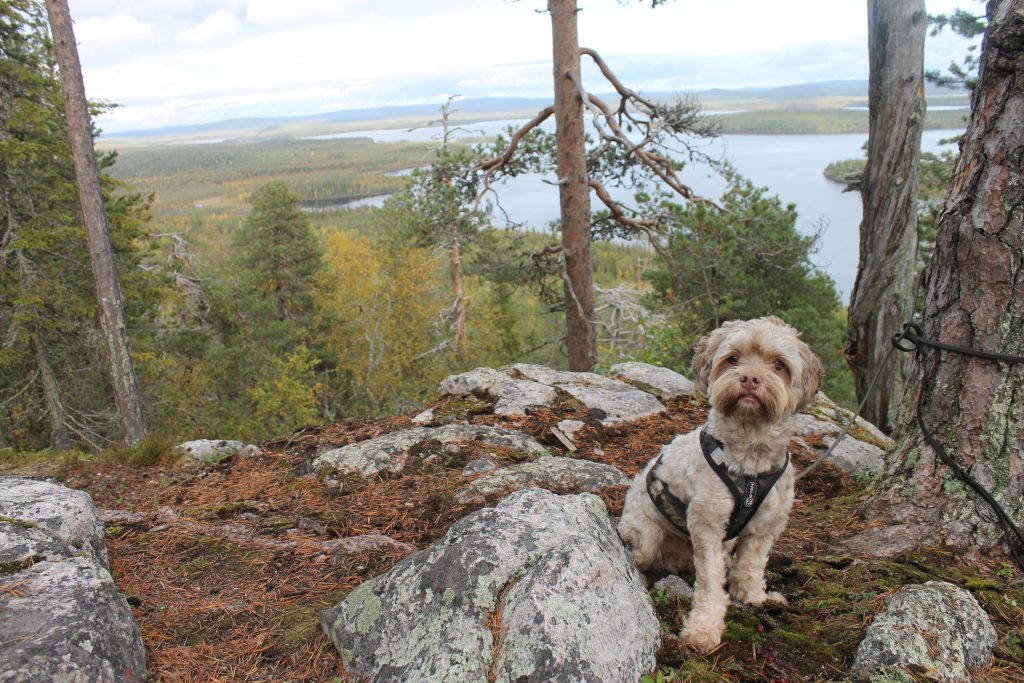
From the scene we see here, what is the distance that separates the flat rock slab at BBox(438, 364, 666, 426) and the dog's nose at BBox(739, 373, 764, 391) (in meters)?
3.13

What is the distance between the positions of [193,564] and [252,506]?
2.95ft

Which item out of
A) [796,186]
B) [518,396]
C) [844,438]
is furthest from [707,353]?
[796,186]

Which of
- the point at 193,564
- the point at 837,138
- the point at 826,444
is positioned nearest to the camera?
the point at 193,564

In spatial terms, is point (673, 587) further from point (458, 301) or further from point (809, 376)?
point (458, 301)

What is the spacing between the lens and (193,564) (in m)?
3.68

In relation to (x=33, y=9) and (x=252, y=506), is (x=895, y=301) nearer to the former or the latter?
(x=252, y=506)

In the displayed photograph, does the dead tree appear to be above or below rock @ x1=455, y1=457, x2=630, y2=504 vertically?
above

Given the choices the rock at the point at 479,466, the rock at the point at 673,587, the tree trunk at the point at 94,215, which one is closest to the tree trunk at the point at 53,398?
the tree trunk at the point at 94,215

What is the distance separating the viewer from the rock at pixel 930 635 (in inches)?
104

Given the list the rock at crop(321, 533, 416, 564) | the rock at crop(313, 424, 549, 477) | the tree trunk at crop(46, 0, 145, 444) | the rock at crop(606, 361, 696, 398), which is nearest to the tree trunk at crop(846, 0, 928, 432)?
the rock at crop(606, 361, 696, 398)

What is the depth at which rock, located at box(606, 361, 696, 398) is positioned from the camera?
7.43 meters

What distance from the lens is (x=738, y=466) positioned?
3.20 metres

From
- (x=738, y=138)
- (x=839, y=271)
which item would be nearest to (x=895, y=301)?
(x=839, y=271)

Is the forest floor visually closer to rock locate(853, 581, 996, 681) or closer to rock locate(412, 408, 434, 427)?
rock locate(853, 581, 996, 681)
